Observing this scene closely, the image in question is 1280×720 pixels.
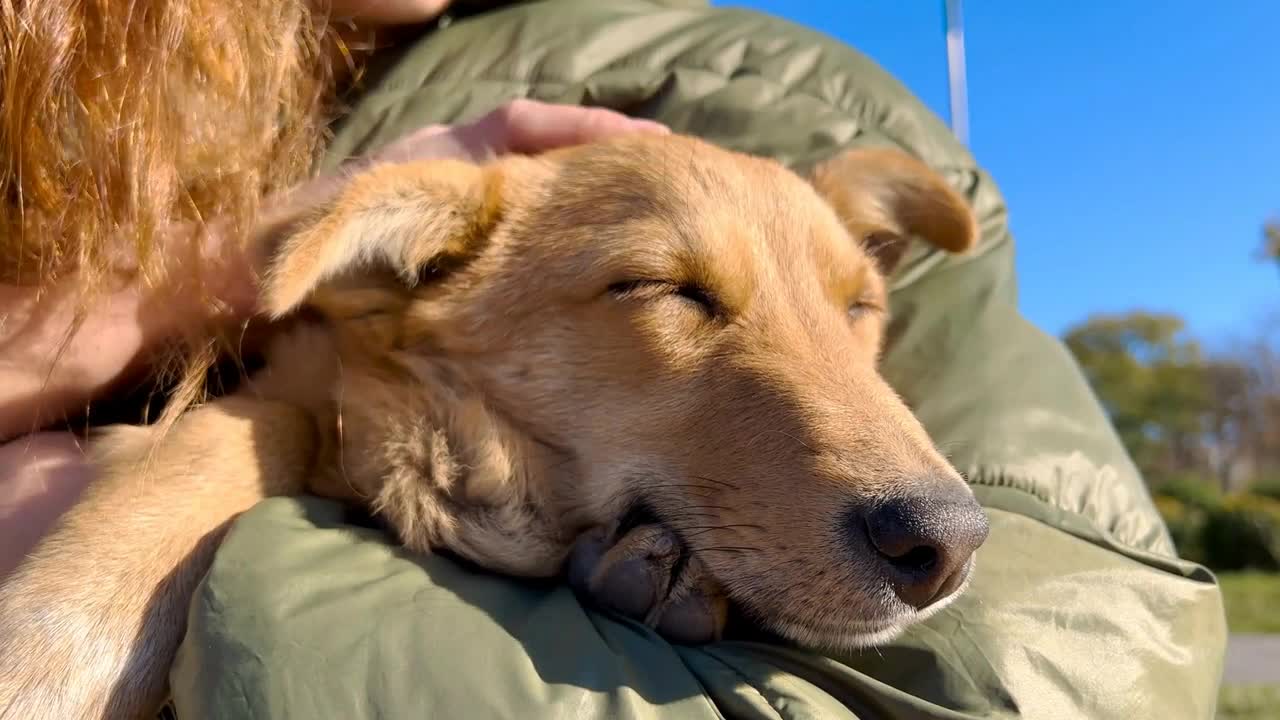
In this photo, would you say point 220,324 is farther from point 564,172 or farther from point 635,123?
point 635,123

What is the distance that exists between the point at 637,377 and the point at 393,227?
611 mm

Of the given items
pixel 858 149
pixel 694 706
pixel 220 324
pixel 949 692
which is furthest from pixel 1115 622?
pixel 220 324

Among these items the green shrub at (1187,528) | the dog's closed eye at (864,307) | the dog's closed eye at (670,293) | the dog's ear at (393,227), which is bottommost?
the green shrub at (1187,528)

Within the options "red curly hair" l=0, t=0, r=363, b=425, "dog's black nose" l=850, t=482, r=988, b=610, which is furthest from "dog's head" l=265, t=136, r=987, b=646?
"red curly hair" l=0, t=0, r=363, b=425

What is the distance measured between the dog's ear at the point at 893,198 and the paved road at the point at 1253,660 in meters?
7.96

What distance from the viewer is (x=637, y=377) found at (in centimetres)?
204

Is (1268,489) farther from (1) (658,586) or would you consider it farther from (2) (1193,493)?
(1) (658,586)

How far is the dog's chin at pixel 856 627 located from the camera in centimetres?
162

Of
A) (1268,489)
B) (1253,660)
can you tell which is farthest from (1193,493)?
(1253,660)

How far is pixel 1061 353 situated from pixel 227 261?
1.98 metres

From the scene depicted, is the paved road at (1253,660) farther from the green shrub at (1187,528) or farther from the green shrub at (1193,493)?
the green shrub at (1193,493)

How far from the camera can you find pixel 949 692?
Answer: 1541 millimetres

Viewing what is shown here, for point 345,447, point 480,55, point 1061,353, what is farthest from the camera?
point 480,55

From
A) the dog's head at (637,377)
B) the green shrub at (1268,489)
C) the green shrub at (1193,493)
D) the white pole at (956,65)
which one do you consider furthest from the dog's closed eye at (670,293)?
the green shrub at (1268,489)
